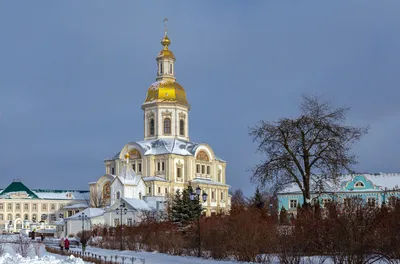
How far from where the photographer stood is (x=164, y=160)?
76.2 metres

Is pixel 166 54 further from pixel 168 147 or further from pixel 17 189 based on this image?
pixel 17 189

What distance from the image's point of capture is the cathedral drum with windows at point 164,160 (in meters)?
74.1

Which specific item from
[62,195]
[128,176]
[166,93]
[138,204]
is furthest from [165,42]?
[62,195]

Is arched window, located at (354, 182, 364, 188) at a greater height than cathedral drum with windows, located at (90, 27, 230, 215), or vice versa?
cathedral drum with windows, located at (90, 27, 230, 215)

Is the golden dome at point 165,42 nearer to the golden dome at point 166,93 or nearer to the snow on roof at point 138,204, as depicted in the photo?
the golden dome at point 166,93

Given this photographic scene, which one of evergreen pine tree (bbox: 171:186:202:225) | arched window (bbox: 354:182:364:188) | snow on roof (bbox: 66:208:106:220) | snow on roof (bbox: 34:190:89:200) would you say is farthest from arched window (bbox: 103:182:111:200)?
evergreen pine tree (bbox: 171:186:202:225)

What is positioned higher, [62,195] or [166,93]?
[166,93]

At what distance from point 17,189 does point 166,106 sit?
32933 millimetres

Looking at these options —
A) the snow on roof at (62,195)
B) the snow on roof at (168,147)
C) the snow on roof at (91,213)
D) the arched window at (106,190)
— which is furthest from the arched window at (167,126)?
the snow on roof at (62,195)

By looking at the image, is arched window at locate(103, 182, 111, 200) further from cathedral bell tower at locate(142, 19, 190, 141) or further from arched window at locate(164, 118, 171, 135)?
arched window at locate(164, 118, 171, 135)

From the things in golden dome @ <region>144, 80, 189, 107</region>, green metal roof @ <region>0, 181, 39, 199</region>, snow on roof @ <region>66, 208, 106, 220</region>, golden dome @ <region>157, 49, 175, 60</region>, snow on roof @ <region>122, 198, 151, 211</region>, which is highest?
golden dome @ <region>157, 49, 175, 60</region>

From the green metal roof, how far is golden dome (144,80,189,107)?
28798 millimetres

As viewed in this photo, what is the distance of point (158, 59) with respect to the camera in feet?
275

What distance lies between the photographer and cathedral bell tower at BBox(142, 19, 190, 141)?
8038 cm
